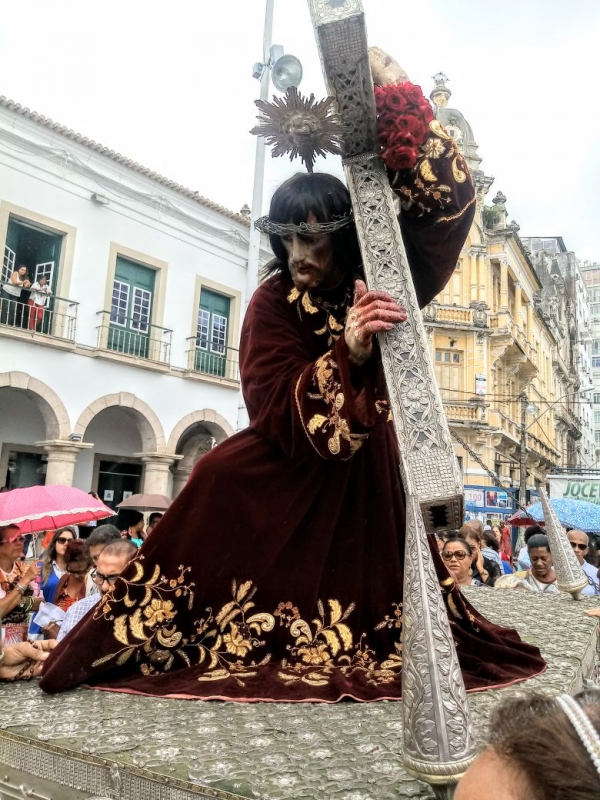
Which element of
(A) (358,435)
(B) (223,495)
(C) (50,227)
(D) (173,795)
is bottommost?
(D) (173,795)

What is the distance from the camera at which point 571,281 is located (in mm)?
49062

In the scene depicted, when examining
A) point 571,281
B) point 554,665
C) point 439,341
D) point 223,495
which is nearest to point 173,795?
point 223,495

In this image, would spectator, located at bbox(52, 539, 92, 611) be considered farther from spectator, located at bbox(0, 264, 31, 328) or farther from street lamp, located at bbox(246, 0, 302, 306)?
spectator, located at bbox(0, 264, 31, 328)

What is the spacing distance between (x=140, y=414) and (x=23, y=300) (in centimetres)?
337

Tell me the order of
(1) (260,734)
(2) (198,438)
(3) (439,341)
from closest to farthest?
(1) (260,734) < (2) (198,438) < (3) (439,341)

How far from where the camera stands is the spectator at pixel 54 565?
4.85m

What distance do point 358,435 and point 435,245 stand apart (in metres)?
0.74

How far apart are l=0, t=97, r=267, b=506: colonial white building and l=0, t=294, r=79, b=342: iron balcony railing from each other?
28 millimetres

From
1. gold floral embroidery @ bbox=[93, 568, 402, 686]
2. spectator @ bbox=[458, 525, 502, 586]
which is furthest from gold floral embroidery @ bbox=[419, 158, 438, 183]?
spectator @ bbox=[458, 525, 502, 586]

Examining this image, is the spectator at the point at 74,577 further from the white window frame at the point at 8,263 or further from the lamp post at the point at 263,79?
the white window frame at the point at 8,263

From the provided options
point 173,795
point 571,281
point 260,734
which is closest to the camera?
point 173,795

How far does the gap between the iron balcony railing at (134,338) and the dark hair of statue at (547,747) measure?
1344 centimetres

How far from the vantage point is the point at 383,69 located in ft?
6.73

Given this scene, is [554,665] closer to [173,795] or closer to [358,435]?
[358,435]
